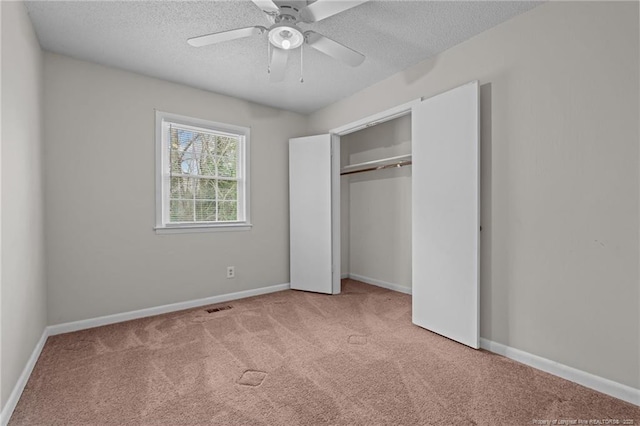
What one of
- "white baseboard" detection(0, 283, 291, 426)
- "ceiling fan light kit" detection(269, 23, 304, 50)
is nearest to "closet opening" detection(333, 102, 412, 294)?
"white baseboard" detection(0, 283, 291, 426)

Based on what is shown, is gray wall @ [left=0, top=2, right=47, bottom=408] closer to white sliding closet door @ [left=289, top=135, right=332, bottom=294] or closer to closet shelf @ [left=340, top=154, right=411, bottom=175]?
white sliding closet door @ [left=289, top=135, right=332, bottom=294]

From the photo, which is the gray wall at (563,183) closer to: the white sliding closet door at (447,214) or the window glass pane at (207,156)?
the white sliding closet door at (447,214)

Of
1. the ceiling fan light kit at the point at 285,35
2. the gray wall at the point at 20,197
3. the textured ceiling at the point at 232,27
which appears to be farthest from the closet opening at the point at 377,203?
Answer: the gray wall at the point at 20,197

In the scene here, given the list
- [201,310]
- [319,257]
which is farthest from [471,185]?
[201,310]

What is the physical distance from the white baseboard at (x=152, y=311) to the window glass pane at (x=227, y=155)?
158cm

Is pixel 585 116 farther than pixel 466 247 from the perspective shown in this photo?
No

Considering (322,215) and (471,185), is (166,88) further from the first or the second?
(471,185)

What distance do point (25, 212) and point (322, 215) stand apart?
293 centimetres

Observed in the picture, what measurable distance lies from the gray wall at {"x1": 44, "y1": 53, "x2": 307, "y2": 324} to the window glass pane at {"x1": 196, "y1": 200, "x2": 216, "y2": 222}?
206 mm

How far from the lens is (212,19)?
238 cm

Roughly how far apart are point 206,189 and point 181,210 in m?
0.41

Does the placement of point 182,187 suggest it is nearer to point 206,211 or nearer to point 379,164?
point 206,211

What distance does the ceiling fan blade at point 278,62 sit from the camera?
7.84 ft

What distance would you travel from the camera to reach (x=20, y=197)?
6.73ft
